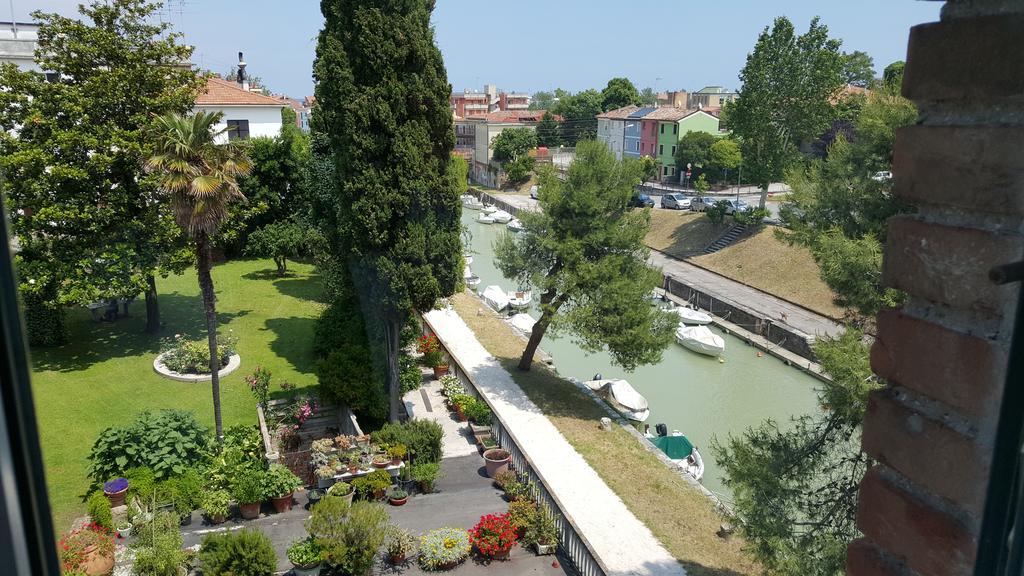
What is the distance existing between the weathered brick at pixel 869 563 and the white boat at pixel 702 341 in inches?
748

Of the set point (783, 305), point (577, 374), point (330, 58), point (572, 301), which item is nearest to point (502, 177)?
point (783, 305)

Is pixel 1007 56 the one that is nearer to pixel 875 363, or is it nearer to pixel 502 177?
pixel 875 363

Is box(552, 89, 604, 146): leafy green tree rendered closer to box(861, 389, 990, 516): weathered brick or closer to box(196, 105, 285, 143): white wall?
box(196, 105, 285, 143): white wall

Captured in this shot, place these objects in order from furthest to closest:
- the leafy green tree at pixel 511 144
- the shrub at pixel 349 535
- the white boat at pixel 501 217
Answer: the leafy green tree at pixel 511 144 < the white boat at pixel 501 217 < the shrub at pixel 349 535

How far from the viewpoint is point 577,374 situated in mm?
19078

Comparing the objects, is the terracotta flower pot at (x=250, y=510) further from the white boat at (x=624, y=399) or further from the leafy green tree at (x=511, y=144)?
the leafy green tree at (x=511, y=144)

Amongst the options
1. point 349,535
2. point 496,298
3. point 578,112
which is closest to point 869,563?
point 349,535

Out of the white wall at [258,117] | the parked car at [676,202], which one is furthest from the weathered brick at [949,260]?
the parked car at [676,202]

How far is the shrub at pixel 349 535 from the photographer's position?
8.22 m

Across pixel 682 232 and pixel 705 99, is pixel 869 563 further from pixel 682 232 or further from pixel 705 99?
pixel 705 99

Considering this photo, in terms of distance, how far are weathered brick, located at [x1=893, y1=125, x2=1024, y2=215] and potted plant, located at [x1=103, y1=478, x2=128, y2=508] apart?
10.5 meters

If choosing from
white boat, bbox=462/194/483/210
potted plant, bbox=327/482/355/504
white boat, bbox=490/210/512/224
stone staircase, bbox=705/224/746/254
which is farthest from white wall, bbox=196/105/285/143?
potted plant, bbox=327/482/355/504

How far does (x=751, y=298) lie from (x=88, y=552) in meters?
21.7

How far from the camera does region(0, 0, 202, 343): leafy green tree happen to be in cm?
1348
